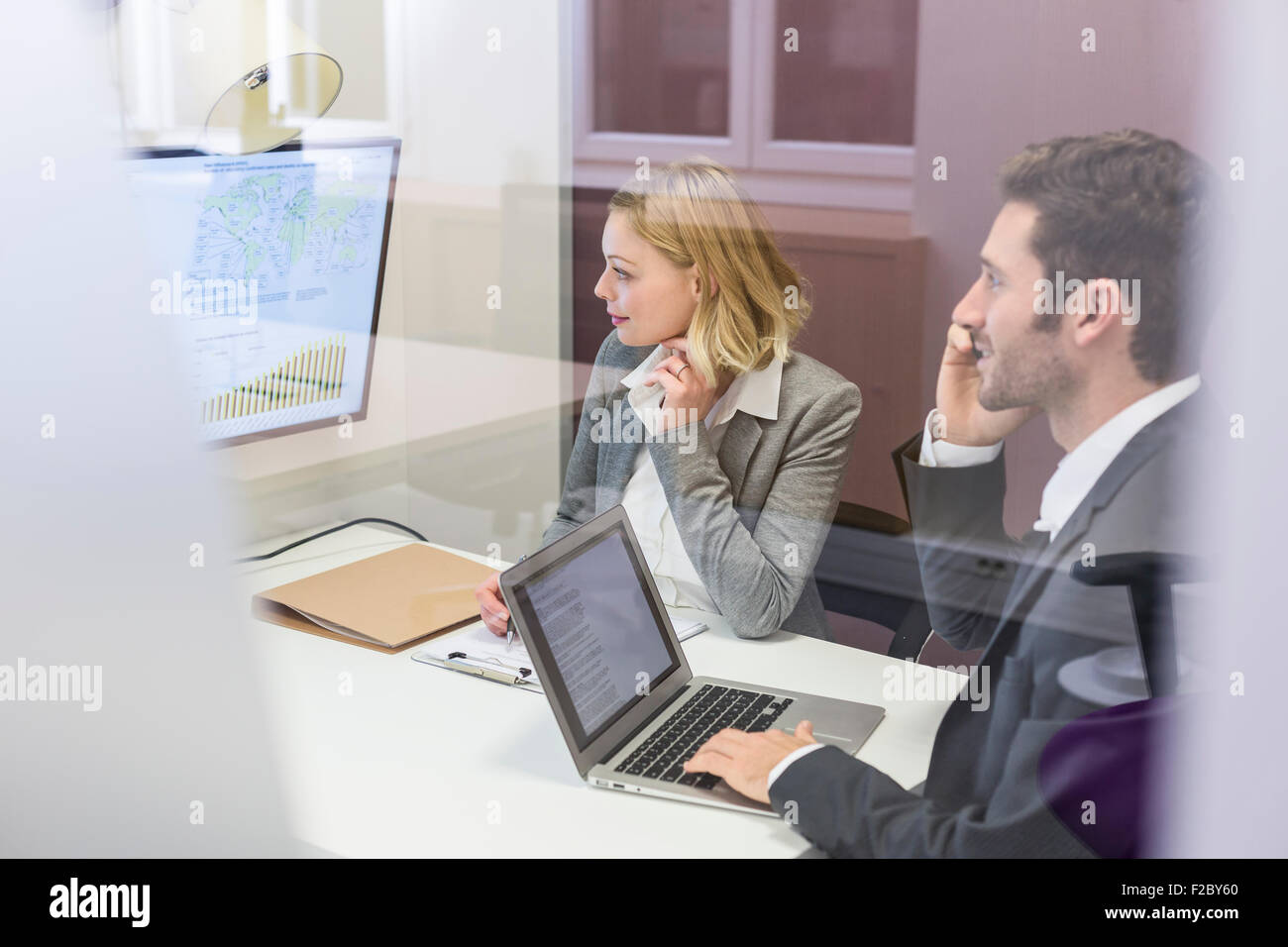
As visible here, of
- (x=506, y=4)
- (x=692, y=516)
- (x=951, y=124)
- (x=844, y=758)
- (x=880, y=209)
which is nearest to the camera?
(x=844, y=758)

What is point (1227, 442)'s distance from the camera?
729 mm

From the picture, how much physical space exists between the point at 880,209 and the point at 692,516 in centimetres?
43

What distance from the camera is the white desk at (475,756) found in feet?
3.11

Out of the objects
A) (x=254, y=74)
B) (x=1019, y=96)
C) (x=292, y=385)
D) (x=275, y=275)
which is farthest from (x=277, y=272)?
(x=1019, y=96)

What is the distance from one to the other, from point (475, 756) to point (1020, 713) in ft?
1.61

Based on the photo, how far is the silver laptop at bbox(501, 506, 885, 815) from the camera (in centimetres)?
104

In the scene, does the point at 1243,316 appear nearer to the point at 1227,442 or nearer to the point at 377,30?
the point at 1227,442

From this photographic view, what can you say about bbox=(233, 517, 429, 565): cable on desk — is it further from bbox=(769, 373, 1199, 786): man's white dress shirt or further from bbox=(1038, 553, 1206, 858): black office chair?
bbox=(1038, 553, 1206, 858): black office chair

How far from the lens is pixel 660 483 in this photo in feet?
5.16

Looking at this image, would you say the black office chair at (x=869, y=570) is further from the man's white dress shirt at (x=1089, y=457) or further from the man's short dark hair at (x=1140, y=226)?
the man's short dark hair at (x=1140, y=226)

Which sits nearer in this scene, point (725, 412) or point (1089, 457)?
point (1089, 457)

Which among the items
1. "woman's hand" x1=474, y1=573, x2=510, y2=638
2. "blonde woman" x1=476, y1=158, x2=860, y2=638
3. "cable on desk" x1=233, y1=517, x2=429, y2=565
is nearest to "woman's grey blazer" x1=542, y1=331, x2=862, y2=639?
"blonde woman" x1=476, y1=158, x2=860, y2=638

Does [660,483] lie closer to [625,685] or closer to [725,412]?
[725,412]
